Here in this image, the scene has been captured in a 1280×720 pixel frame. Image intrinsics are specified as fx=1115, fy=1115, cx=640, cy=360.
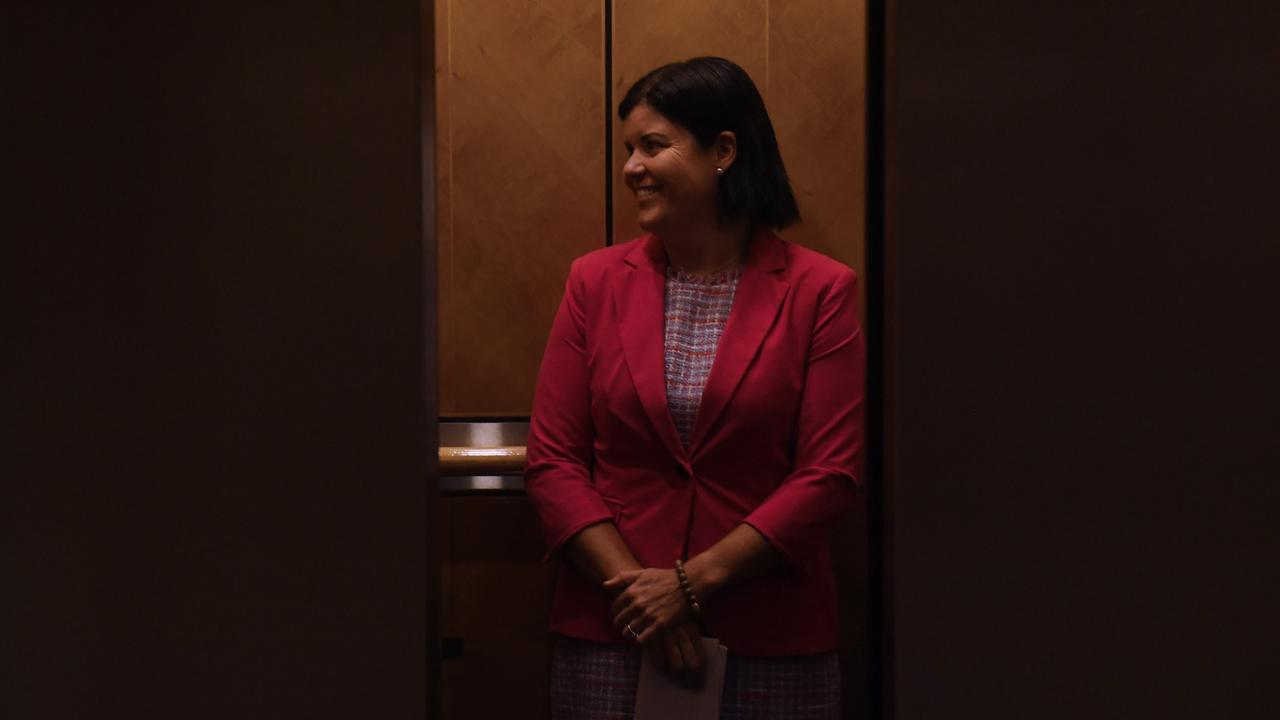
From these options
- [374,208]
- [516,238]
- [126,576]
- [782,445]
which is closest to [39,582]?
[126,576]

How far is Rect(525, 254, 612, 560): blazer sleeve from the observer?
6.66 ft

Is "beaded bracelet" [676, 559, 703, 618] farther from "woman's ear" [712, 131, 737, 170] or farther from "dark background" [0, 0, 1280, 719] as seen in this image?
"dark background" [0, 0, 1280, 719]

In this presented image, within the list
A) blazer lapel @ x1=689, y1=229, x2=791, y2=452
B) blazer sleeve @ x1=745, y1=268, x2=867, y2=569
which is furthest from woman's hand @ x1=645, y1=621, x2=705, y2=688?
blazer lapel @ x1=689, y1=229, x2=791, y2=452

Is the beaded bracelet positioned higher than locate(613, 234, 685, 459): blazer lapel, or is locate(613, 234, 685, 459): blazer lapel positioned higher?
locate(613, 234, 685, 459): blazer lapel

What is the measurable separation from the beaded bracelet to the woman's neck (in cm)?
58

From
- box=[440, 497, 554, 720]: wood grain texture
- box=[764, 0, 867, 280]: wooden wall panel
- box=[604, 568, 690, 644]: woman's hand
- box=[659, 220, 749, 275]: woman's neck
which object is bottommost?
box=[440, 497, 554, 720]: wood grain texture

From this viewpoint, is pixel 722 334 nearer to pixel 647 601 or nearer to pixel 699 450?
pixel 699 450

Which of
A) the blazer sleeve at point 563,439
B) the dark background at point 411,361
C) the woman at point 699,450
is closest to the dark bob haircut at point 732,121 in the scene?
the woman at point 699,450

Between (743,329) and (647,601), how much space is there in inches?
20.3

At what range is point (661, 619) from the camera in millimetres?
1900

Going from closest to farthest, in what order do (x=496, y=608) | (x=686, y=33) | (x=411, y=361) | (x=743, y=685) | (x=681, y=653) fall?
(x=411, y=361), (x=681, y=653), (x=743, y=685), (x=686, y=33), (x=496, y=608)

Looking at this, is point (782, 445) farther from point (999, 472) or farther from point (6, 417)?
point (6, 417)

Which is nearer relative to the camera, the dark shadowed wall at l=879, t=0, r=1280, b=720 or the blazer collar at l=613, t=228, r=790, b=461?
the dark shadowed wall at l=879, t=0, r=1280, b=720

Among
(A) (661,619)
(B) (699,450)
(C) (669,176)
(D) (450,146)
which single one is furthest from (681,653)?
(D) (450,146)
